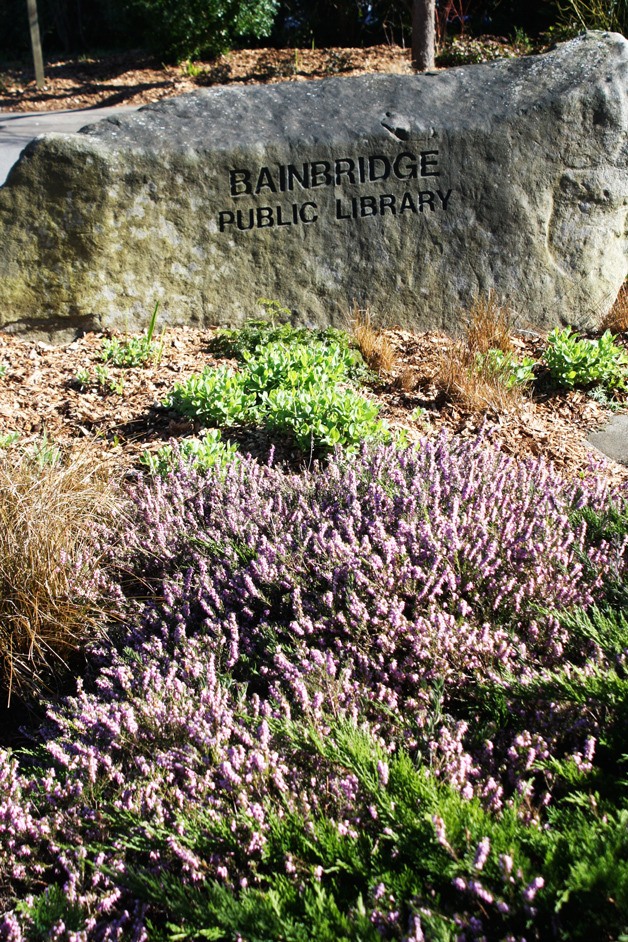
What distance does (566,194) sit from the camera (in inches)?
215

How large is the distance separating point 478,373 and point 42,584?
2701 mm

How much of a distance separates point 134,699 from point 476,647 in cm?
92

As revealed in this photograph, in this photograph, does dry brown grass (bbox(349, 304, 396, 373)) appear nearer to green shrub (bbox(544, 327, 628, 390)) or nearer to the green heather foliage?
the green heather foliage

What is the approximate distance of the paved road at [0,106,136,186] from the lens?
11.2m

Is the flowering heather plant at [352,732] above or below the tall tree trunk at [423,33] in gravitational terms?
below

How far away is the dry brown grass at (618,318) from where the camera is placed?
5566 millimetres

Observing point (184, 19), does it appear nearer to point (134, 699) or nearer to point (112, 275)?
point (112, 275)

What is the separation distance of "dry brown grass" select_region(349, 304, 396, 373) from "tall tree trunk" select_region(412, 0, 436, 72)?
289 inches

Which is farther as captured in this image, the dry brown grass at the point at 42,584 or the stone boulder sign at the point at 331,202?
the stone boulder sign at the point at 331,202

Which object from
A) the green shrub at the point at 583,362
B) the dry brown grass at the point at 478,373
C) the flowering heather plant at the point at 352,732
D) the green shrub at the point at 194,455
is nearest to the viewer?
the flowering heather plant at the point at 352,732

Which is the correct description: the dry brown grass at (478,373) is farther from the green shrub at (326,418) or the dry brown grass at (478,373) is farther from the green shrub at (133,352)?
the green shrub at (133,352)

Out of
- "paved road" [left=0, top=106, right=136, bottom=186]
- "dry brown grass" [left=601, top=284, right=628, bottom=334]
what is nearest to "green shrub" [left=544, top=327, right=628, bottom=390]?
"dry brown grass" [left=601, top=284, right=628, bottom=334]

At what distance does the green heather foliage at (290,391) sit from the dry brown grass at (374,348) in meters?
0.10

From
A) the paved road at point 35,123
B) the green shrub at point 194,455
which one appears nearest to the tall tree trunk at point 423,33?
the paved road at point 35,123
